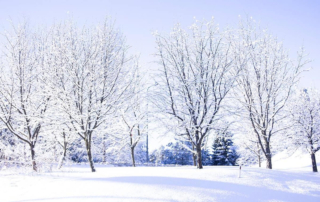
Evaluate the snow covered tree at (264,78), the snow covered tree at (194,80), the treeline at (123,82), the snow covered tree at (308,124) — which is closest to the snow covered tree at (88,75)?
the treeline at (123,82)

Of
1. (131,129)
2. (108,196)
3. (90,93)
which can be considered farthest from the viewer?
(131,129)

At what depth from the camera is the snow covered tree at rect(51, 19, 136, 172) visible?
10156 mm

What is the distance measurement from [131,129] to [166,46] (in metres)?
7.46

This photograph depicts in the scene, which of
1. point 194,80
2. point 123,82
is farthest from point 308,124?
point 123,82

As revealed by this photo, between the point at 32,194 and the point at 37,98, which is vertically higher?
the point at 37,98

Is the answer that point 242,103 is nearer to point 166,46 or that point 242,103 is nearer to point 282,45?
point 282,45

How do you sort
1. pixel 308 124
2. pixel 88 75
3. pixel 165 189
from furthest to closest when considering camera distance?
pixel 308 124
pixel 88 75
pixel 165 189

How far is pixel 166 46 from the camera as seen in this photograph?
480 inches

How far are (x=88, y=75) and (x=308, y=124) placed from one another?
58.0 feet

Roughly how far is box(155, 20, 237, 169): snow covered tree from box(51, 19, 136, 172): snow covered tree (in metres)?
2.41

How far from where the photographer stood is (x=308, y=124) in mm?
17969

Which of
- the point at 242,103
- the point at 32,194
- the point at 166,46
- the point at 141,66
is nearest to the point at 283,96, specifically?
the point at 242,103

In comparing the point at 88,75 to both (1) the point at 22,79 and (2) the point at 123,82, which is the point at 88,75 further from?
(1) the point at 22,79

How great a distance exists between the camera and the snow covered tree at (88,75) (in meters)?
10.2
